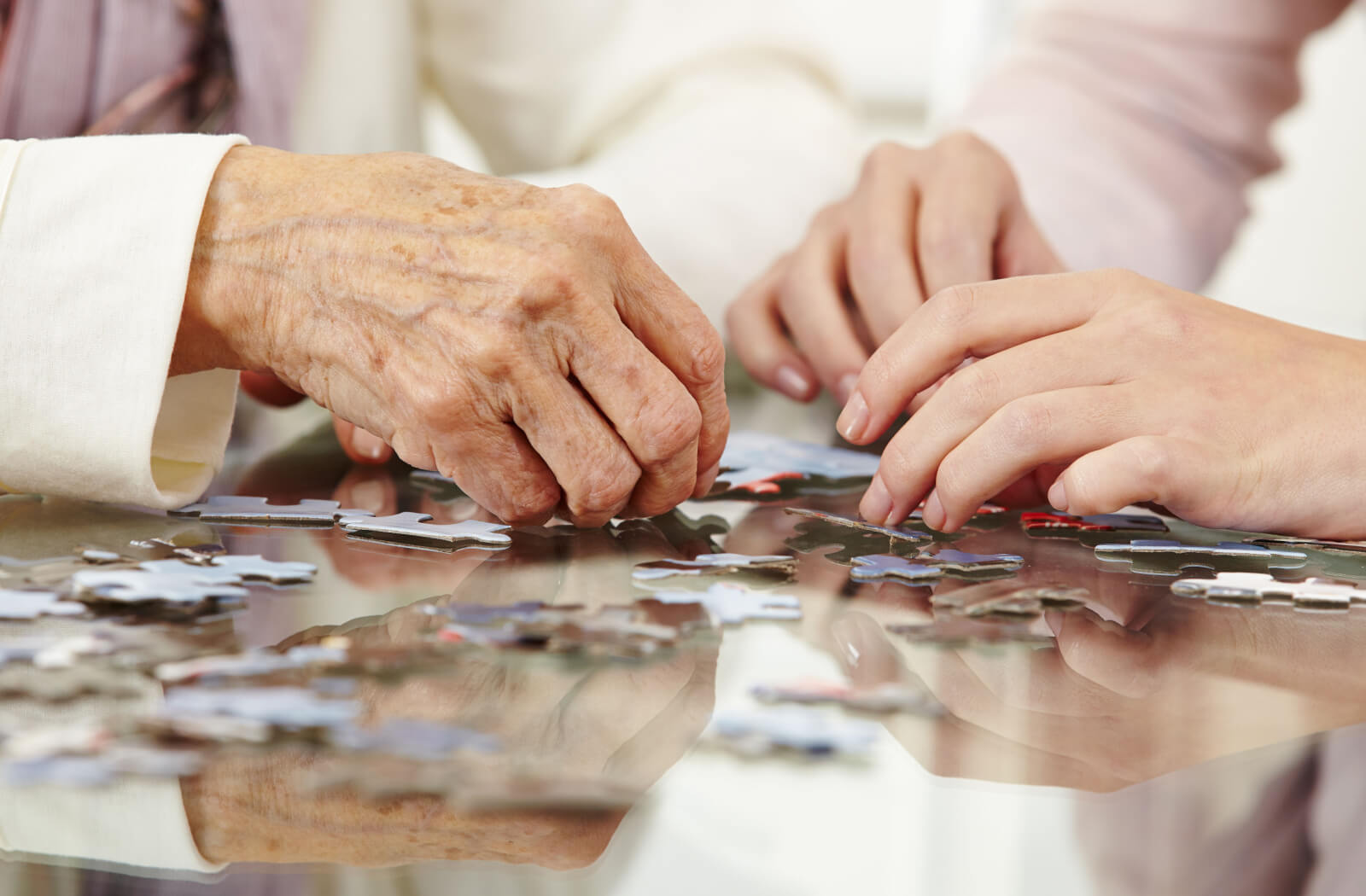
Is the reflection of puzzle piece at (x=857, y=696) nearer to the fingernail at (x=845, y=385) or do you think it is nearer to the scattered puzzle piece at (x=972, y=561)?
the scattered puzzle piece at (x=972, y=561)

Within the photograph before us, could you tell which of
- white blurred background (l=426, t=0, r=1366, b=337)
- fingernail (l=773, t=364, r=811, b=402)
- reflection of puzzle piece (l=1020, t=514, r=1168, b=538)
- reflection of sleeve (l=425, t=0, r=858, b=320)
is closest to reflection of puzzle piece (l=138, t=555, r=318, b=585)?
reflection of puzzle piece (l=1020, t=514, r=1168, b=538)

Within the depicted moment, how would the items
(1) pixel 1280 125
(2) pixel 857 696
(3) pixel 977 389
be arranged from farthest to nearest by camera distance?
1. (1) pixel 1280 125
2. (3) pixel 977 389
3. (2) pixel 857 696

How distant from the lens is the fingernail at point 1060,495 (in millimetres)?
791

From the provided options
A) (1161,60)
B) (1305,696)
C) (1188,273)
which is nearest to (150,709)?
(1305,696)

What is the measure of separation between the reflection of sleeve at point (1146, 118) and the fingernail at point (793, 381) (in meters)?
0.80

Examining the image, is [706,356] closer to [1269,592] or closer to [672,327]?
[672,327]

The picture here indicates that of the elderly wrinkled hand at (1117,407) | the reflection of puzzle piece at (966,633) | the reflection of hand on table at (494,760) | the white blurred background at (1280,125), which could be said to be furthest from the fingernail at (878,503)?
the white blurred background at (1280,125)

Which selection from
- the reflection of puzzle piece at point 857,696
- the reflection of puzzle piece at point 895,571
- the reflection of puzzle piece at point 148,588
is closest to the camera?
the reflection of puzzle piece at point 857,696

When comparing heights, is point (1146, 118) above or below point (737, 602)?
→ above

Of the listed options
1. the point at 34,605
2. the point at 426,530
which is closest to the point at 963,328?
the point at 426,530

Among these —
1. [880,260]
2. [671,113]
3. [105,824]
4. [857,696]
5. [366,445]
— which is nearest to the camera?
[105,824]

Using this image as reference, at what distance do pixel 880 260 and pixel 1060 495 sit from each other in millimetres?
456

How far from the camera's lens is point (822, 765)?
1.47ft

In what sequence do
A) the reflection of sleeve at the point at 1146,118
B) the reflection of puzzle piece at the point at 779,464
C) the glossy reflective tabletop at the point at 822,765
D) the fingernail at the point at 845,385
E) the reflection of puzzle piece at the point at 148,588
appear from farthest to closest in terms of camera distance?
the reflection of sleeve at the point at 1146,118, the fingernail at the point at 845,385, the reflection of puzzle piece at the point at 779,464, the reflection of puzzle piece at the point at 148,588, the glossy reflective tabletop at the point at 822,765
